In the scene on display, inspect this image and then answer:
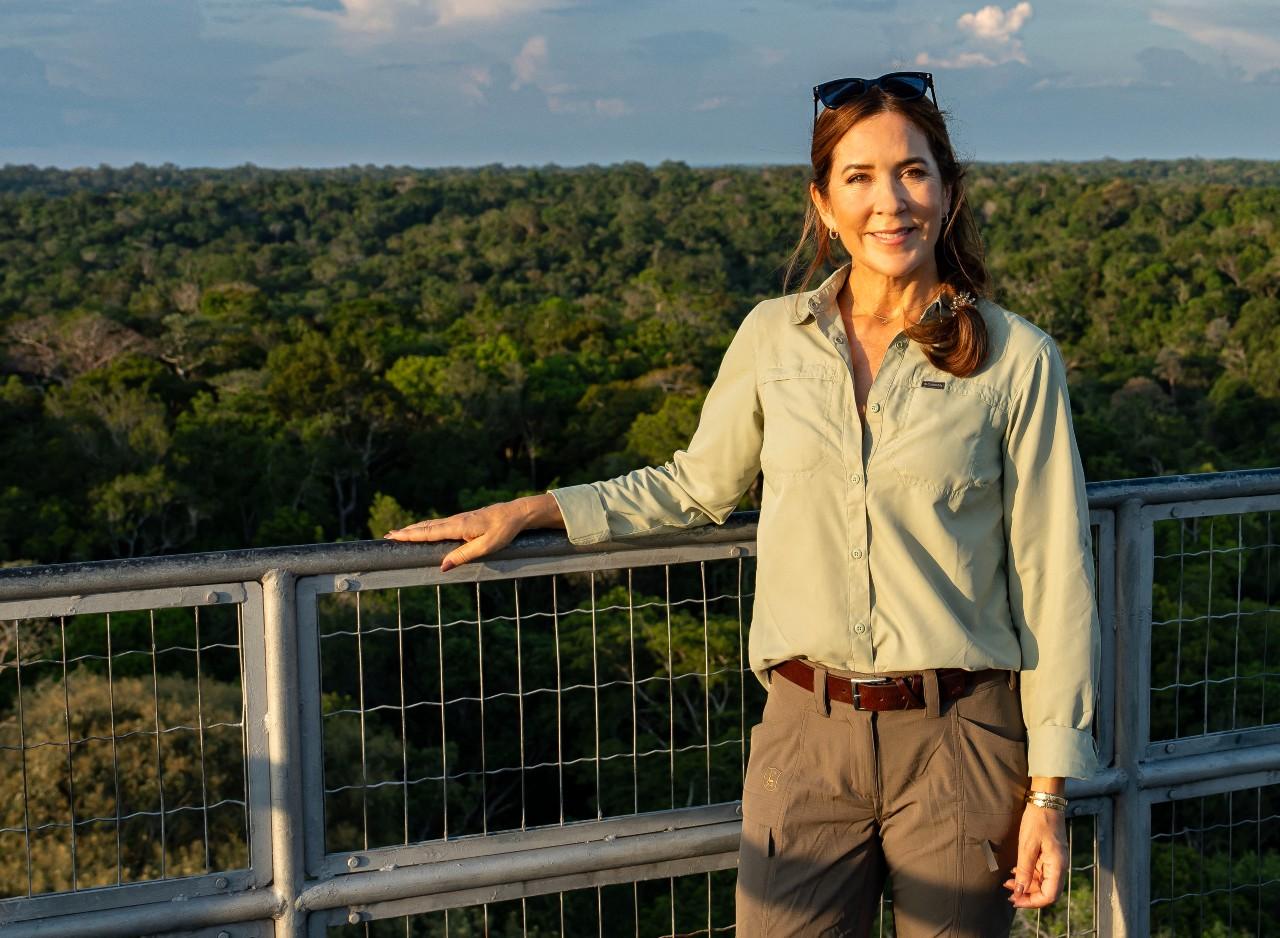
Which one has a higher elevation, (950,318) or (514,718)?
(950,318)

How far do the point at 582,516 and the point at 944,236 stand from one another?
0.79 metres

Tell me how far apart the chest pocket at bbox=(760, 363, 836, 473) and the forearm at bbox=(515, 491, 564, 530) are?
426mm

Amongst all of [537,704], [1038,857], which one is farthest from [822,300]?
[537,704]

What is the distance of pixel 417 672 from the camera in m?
24.4

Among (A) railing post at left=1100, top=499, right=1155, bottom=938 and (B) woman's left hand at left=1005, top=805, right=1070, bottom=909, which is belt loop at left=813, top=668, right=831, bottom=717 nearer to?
(B) woman's left hand at left=1005, top=805, right=1070, bottom=909

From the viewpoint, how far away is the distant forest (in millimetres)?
33812

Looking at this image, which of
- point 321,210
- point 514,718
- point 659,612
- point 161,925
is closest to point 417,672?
point 514,718

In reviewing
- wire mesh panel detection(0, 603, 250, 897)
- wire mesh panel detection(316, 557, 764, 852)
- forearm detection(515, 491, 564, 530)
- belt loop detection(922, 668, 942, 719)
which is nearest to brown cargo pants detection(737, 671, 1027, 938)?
belt loop detection(922, 668, 942, 719)

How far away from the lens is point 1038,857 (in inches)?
89.7

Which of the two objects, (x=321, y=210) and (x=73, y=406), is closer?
(x=73, y=406)

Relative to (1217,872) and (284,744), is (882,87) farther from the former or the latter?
(1217,872)

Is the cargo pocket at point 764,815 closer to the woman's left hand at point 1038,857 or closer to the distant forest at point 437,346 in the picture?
the woman's left hand at point 1038,857

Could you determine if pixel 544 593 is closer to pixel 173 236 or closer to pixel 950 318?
pixel 950 318

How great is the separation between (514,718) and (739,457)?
21.4 meters
